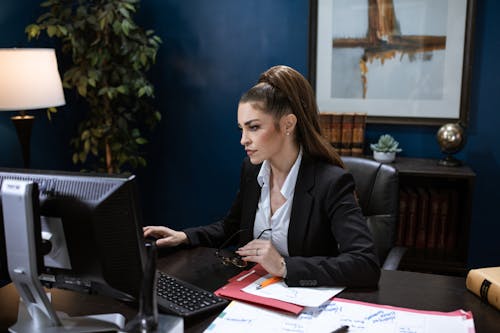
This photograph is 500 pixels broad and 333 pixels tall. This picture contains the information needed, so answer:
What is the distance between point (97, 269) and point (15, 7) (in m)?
2.20

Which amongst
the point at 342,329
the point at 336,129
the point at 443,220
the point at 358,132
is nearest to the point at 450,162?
the point at 443,220

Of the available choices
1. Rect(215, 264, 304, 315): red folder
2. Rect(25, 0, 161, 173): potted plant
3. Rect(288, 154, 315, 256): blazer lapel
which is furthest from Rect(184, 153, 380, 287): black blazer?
Rect(25, 0, 161, 173): potted plant

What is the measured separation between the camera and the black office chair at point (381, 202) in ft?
6.36

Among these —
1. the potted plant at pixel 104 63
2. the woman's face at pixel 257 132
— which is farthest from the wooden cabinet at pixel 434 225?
the potted plant at pixel 104 63

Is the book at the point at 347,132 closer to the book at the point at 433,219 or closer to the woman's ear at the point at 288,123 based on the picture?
the book at the point at 433,219

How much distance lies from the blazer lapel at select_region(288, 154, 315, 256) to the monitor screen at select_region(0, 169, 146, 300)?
0.67 m

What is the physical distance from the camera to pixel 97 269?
1.12 meters

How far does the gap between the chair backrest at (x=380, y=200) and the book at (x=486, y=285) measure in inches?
22.7

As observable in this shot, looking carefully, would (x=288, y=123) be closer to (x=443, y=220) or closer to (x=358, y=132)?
(x=358, y=132)

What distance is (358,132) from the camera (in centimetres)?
288

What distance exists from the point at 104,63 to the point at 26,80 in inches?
28.1

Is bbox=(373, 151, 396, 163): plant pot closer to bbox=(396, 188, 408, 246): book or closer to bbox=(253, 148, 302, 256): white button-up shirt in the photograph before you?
bbox=(396, 188, 408, 246): book

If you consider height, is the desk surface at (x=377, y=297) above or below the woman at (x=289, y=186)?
below

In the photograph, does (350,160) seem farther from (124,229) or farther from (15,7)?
(15,7)
